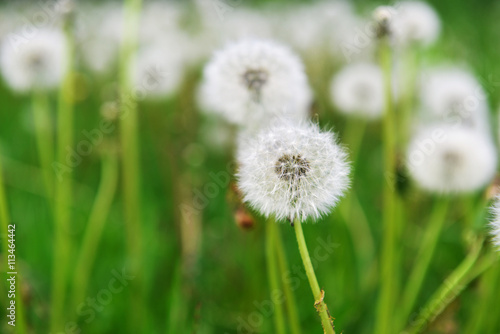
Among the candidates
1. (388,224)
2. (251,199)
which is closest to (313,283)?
(251,199)

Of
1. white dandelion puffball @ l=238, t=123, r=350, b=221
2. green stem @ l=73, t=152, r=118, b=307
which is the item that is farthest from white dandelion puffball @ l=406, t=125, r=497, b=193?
green stem @ l=73, t=152, r=118, b=307

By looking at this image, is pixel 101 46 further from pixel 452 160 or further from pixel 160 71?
pixel 452 160

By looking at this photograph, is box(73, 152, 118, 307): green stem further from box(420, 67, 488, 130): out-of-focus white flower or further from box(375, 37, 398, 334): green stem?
box(420, 67, 488, 130): out-of-focus white flower

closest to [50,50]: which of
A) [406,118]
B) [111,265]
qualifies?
[111,265]

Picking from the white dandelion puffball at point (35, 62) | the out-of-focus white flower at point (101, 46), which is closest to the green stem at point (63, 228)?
the white dandelion puffball at point (35, 62)

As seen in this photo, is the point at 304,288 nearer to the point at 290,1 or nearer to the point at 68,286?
the point at 68,286
